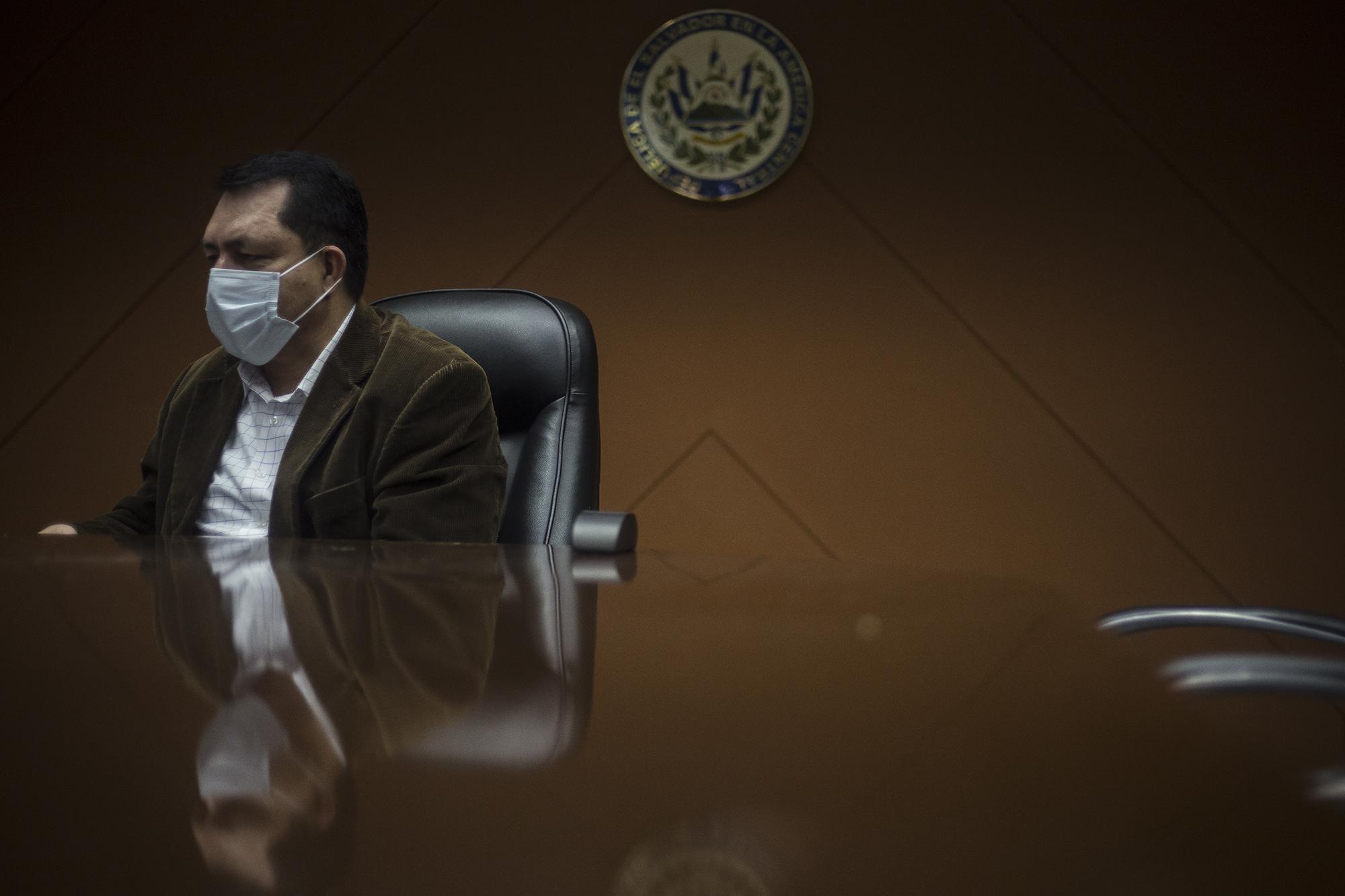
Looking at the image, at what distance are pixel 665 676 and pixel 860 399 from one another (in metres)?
2.53

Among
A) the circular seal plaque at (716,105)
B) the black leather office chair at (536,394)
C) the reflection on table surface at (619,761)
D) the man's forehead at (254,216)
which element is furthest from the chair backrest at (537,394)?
the circular seal plaque at (716,105)

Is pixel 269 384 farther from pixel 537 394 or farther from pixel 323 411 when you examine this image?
pixel 537 394

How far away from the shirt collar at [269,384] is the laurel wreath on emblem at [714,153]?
1.43m

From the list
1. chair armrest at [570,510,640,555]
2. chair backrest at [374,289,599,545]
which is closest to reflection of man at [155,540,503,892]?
chair armrest at [570,510,640,555]

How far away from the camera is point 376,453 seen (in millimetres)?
1417

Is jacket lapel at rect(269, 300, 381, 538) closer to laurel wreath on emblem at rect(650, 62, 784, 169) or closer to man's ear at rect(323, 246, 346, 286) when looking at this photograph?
man's ear at rect(323, 246, 346, 286)

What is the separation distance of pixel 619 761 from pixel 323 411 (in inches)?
51.6

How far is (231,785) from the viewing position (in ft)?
0.70

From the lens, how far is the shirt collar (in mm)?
1586

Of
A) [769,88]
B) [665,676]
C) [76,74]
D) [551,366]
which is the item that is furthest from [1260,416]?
[76,74]

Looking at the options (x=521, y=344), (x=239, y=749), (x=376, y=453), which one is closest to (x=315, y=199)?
(x=521, y=344)

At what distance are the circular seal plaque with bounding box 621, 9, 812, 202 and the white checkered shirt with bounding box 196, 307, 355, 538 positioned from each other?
4.74 ft

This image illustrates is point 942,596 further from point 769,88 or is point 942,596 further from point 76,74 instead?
point 76,74

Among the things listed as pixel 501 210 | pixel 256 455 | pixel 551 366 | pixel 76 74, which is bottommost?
pixel 256 455
